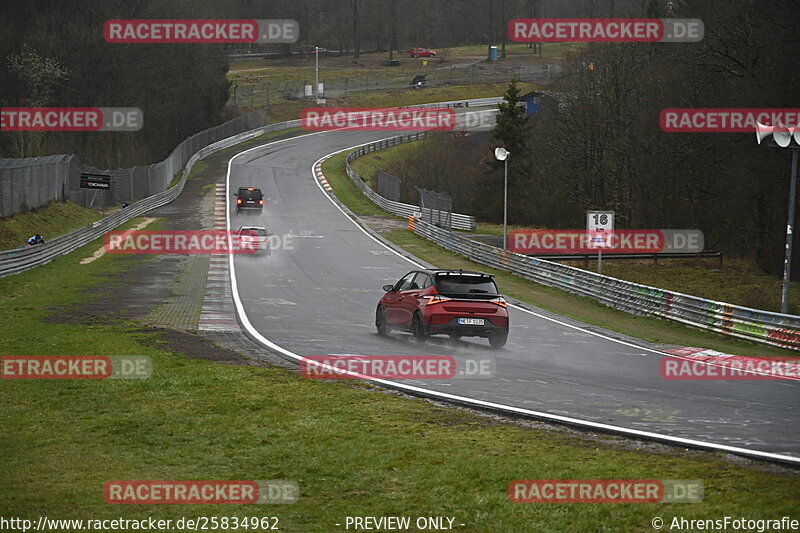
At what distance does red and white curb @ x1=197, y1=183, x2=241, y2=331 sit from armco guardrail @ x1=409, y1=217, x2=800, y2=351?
11075mm

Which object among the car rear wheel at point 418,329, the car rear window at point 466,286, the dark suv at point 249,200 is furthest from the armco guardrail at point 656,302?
the dark suv at point 249,200

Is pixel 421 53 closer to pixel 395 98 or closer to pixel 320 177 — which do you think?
pixel 395 98

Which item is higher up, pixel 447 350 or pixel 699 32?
pixel 699 32

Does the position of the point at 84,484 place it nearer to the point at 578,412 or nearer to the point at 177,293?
the point at 578,412

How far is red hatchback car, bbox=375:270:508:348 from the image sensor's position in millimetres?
19688

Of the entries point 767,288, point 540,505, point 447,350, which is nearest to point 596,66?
point 767,288

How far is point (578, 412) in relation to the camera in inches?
485

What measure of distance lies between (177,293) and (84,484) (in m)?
21.3

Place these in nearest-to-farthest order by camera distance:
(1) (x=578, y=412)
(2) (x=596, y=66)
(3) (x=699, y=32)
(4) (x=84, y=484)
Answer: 1. (4) (x=84, y=484)
2. (1) (x=578, y=412)
3. (3) (x=699, y=32)
4. (2) (x=596, y=66)

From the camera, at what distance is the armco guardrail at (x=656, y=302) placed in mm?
21938

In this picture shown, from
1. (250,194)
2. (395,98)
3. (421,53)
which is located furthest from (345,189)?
(421,53)

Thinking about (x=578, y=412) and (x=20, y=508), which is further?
(x=578, y=412)

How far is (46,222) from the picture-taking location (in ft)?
145

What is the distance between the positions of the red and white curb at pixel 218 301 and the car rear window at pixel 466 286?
512cm
